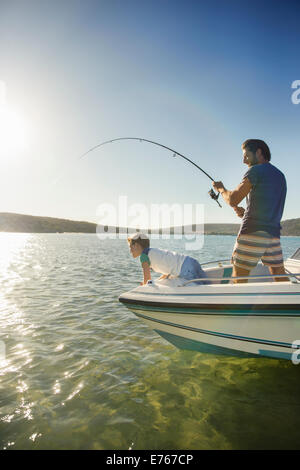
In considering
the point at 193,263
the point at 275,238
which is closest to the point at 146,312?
the point at 193,263

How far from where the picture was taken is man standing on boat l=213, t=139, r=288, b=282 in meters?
3.38

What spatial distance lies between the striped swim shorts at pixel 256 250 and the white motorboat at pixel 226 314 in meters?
0.28

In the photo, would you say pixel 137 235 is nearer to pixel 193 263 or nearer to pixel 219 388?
pixel 193 263

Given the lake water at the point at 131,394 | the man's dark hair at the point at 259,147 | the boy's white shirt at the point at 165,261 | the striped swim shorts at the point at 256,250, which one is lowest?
the lake water at the point at 131,394

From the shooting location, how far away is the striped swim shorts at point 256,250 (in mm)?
3498

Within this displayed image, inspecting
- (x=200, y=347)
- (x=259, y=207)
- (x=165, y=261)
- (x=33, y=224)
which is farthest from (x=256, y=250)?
(x=33, y=224)

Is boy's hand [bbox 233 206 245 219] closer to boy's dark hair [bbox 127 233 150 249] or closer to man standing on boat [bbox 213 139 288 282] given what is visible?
man standing on boat [bbox 213 139 288 282]

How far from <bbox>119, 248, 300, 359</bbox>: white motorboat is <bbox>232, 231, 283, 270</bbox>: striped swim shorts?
11.0 inches

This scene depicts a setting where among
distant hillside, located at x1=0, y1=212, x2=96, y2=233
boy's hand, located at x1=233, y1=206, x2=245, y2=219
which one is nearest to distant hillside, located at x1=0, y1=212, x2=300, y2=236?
distant hillside, located at x1=0, y1=212, x2=96, y2=233

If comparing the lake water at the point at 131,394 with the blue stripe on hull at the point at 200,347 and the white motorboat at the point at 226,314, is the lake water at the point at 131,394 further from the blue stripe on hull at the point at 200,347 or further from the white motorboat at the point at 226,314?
→ the white motorboat at the point at 226,314

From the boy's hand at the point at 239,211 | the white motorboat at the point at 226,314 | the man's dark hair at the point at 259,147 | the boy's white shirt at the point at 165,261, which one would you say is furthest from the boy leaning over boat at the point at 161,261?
the man's dark hair at the point at 259,147

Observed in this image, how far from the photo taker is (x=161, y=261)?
13.4 ft

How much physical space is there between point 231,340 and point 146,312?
4.25 ft

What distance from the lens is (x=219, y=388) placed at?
3564 millimetres
